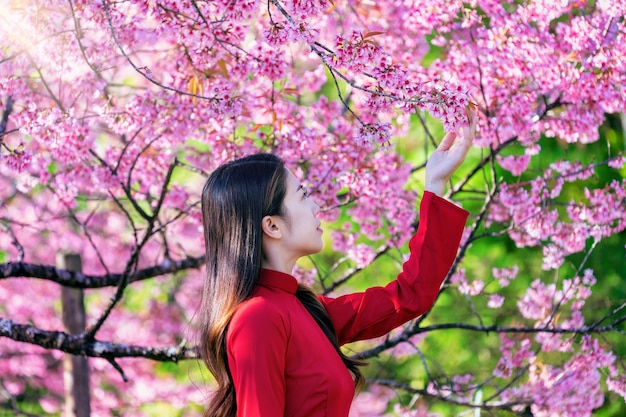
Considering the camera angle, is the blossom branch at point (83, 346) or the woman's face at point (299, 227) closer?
the woman's face at point (299, 227)

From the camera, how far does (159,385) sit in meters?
6.73

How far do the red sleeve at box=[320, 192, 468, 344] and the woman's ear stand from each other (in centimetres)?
32

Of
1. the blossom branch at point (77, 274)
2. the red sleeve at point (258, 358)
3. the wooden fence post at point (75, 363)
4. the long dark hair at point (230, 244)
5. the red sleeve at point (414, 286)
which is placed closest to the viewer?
the red sleeve at point (258, 358)

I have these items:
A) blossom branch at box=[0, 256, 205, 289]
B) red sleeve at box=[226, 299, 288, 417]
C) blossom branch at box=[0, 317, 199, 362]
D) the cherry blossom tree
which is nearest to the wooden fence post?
the cherry blossom tree

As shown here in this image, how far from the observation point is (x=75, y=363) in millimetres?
4676

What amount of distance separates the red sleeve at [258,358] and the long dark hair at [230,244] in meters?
0.09

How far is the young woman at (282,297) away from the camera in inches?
74.2

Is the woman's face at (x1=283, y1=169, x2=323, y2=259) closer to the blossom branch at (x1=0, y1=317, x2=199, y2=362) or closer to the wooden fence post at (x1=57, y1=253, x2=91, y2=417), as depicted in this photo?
the blossom branch at (x1=0, y1=317, x2=199, y2=362)

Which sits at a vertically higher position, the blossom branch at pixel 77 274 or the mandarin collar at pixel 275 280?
the blossom branch at pixel 77 274

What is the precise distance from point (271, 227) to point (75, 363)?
2.98 meters

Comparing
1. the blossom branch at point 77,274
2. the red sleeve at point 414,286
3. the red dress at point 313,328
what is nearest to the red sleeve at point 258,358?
the red dress at point 313,328

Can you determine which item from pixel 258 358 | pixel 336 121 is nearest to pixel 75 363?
pixel 336 121

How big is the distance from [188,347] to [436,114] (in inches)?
57.2

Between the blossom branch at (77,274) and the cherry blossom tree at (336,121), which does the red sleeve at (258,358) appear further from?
the blossom branch at (77,274)
